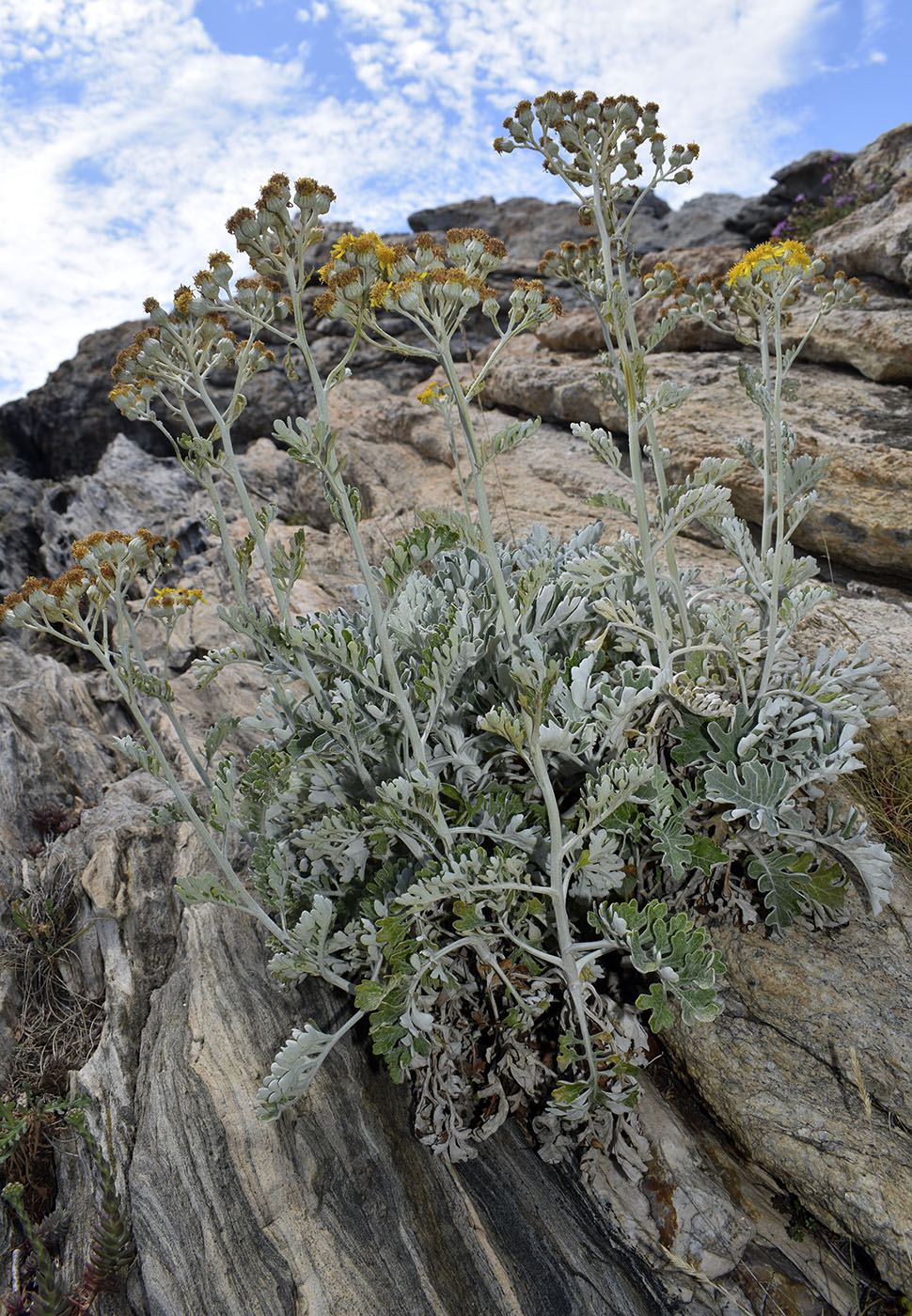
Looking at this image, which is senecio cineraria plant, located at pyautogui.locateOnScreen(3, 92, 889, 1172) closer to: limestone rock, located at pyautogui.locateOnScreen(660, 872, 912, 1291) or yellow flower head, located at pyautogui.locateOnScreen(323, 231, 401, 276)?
yellow flower head, located at pyautogui.locateOnScreen(323, 231, 401, 276)

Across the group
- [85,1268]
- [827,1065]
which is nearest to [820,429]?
[827,1065]

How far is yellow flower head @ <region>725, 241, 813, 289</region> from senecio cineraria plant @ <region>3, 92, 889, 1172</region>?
16 millimetres

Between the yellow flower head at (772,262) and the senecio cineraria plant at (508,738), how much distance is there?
16 mm

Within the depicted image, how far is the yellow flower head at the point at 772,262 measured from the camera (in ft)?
9.92

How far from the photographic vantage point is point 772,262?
301cm

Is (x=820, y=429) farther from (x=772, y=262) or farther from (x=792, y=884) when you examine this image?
(x=792, y=884)

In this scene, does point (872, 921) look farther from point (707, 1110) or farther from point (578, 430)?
point (578, 430)

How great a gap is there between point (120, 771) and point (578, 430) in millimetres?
4893

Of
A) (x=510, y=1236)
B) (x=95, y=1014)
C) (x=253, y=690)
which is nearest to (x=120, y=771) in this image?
(x=253, y=690)

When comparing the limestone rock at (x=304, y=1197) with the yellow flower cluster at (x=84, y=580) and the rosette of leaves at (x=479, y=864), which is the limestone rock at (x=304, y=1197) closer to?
the rosette of leaves at (x=479, y=864)

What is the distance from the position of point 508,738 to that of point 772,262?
225 centimetres

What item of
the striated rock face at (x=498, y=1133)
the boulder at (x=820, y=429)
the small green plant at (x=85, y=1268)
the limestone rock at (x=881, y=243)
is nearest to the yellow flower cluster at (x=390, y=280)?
the boulder at (x=820, y=429)

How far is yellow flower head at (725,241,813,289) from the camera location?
302 cm

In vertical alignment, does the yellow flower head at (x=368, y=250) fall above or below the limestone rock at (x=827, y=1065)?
above
